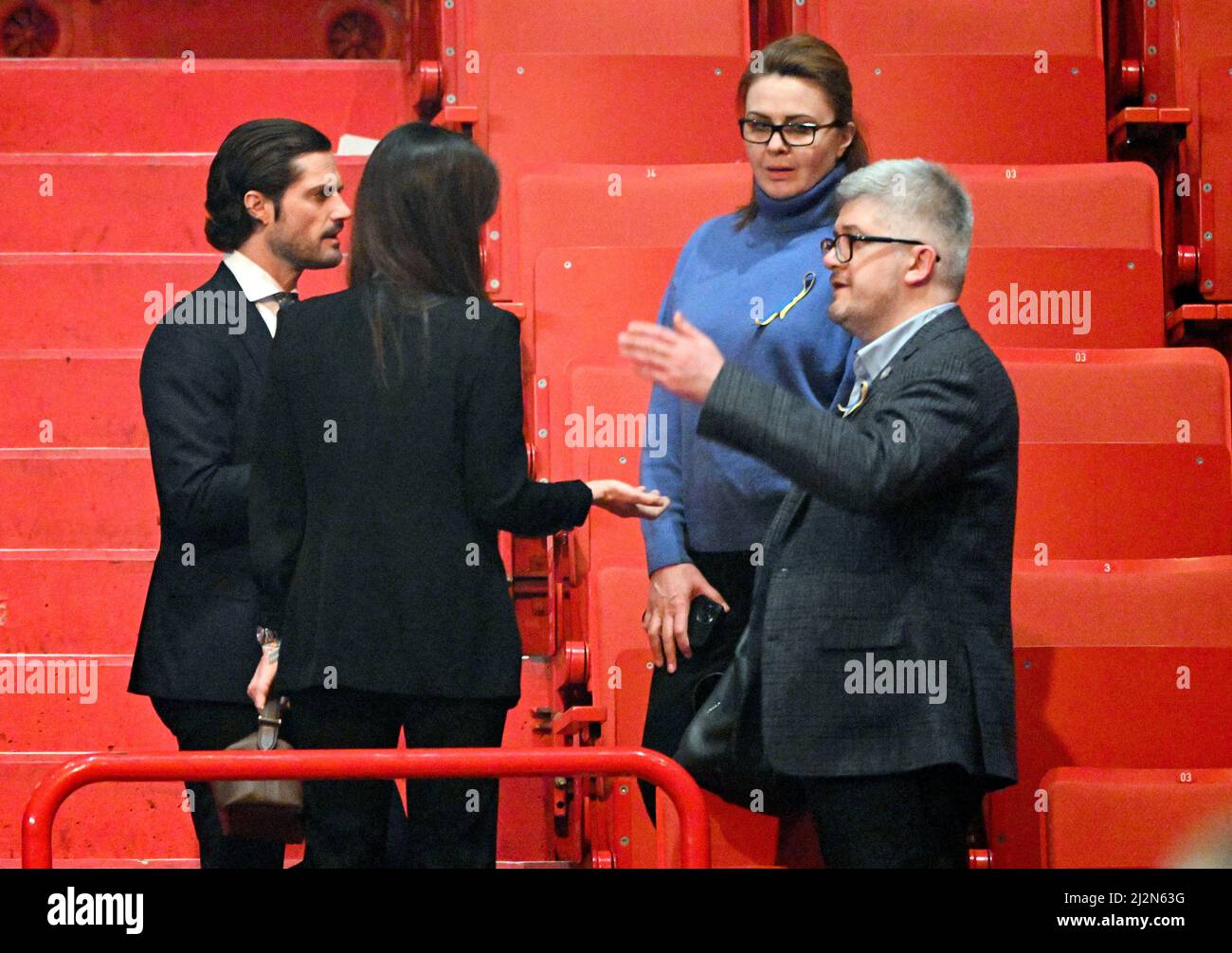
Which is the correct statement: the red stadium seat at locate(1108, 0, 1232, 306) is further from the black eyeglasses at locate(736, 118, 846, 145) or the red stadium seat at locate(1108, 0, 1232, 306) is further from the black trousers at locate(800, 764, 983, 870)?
the black trousers at locate(800, 764, 983, 870)

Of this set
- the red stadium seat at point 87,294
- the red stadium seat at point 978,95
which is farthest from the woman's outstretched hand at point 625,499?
the red stadium seat at point 87,294

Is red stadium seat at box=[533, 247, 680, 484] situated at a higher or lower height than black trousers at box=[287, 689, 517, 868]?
higher

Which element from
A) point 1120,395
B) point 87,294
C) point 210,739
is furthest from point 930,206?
point 87,294

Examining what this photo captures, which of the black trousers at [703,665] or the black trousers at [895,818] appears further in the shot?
the black trousers at [703,665]

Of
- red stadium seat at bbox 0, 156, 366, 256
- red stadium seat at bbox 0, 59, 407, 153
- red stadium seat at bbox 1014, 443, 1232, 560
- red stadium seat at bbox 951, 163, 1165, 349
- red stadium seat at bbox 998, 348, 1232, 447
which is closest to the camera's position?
red stadium seat at bbox 1014, 443, 1232, 560

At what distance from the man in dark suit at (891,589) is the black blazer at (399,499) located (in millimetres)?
153

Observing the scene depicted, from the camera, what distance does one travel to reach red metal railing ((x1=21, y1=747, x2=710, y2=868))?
3.93 feet

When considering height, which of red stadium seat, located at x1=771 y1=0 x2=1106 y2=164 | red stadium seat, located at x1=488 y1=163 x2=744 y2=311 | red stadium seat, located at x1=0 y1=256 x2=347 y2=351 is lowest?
red stadium seat, located at x1=0 y1=256 x2=347 y2=351

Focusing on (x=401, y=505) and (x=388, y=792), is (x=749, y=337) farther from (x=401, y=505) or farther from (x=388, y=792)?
(x=388, y=792)

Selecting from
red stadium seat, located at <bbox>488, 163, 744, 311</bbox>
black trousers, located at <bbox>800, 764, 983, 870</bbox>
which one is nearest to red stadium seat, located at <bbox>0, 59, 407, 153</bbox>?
red stadium seat, located at <bbox>488, 163, 744, 311</bbox>

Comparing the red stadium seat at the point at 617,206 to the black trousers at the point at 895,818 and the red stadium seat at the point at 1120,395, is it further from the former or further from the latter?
the black trousers at the point at 895,818

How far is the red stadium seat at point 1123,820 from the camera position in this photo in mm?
1505

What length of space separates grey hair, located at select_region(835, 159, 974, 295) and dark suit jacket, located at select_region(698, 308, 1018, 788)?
3.2 inches

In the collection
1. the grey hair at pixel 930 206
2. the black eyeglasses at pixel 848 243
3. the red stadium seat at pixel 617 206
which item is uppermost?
the red stadium seat at pixel 617 206
